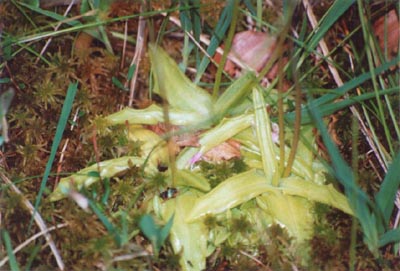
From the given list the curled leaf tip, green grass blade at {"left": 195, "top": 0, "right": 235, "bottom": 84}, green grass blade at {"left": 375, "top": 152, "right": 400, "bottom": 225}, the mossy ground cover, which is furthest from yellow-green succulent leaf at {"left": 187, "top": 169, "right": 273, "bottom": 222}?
green grass blade at {"left": 195, "top": 0, "right": 235, "bottom": 84}

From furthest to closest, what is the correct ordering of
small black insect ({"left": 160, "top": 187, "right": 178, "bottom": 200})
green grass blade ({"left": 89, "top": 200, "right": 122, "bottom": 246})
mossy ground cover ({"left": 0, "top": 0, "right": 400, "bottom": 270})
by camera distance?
small black insect ({"left": 160, "top": 187, "right": 178, "bottom": 200}) < mossy ground cover ({"left": 0, "top": 0, "right": 400, "bottom": 270}) < green grass blade ({"left": 89, "top": 200, "right": 122, "bottom": 246})

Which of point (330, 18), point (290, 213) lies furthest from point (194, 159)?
point (330, 18)

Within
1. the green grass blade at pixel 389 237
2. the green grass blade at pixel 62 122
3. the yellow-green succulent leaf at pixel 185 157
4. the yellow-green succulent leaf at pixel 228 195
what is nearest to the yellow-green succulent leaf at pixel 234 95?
the yellow-green succulent leaf at pixel 185 157

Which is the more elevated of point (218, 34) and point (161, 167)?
point (218, 34)

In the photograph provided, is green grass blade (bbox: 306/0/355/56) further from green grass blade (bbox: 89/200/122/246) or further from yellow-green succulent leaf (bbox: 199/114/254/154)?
green grass blade (bbox: 89/200/122/246)

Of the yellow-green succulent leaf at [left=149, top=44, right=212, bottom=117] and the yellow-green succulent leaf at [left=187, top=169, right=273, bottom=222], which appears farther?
the yellow-green succulent leaf at [left=149, top=44, right=212, bottom=117]

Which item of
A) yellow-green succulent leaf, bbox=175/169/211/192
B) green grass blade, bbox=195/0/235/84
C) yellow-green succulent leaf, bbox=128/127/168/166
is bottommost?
yellow-green succulent leaf, bbox=175/169/211/192

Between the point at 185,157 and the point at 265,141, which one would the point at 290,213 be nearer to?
the point at 265,141
